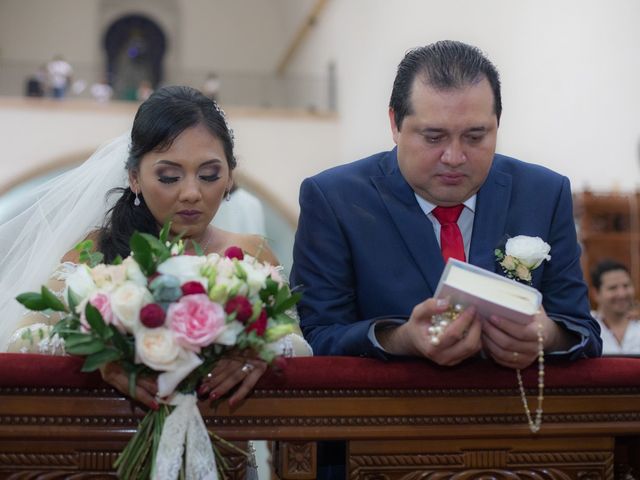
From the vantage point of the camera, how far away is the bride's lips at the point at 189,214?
10.6 ft

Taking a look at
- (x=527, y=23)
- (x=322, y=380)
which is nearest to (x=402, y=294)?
(x=322, y=380)

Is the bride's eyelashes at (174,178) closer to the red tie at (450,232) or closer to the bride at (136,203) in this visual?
the bride at (136,203)

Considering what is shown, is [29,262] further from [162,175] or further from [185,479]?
[185,479]

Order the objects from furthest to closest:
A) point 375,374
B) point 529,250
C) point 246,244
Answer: point 246,244, point 529,250, point 375,374

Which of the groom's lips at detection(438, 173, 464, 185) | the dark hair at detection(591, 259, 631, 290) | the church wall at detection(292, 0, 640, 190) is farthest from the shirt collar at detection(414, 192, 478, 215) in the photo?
the church wall at detection(292, 0, 640, 190)

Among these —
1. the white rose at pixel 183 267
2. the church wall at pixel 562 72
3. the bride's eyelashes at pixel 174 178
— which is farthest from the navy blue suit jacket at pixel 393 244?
the church wall at pixel 562 72

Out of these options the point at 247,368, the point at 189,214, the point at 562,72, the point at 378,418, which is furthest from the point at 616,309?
the point at 247,368

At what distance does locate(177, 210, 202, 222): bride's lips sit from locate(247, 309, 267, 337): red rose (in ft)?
3.12

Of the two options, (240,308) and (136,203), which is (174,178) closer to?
(136,203)

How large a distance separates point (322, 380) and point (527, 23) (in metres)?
9.13

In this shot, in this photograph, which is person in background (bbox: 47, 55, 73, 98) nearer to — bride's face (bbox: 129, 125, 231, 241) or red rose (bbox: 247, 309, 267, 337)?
bride's face (bbox: 129, 125, 231, 241)

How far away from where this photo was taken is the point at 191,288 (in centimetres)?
228

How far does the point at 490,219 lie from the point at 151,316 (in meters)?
1.19

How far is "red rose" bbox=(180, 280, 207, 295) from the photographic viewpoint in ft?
7.48
